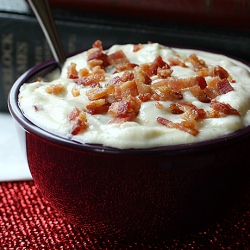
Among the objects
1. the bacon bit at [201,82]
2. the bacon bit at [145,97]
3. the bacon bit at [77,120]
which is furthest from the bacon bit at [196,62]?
the bacon bit at [77,120]

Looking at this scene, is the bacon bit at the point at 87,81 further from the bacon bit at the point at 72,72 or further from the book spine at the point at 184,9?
the book spine at the point at 184,9

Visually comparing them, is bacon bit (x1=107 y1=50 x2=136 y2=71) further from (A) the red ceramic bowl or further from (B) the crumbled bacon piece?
(A) the red ceramic bowl

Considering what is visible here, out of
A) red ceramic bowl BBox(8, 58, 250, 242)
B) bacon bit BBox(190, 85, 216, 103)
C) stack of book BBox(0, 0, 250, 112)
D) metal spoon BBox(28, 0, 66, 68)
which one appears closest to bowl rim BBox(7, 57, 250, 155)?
red ceramic bowl BBox(8, 58, 250, 242)

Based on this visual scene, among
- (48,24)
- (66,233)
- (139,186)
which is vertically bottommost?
(66,233)

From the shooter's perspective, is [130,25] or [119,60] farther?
[130,25]

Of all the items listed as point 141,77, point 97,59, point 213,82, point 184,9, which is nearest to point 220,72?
point 213,82

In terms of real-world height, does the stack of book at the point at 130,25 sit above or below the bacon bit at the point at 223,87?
below

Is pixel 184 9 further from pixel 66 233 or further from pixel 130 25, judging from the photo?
pixel 66 233
